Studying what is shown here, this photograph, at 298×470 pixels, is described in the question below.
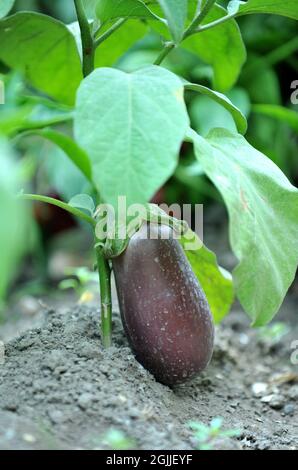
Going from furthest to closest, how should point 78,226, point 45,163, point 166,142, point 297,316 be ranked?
point 78,226
point 45,163
point 297,316
point 166,142

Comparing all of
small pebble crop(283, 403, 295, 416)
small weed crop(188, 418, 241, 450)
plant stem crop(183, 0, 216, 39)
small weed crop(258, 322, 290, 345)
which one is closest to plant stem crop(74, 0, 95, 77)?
plant stem crop(183, 0, 216, 39)

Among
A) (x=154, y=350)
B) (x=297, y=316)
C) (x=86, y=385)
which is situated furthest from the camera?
(x=297, y=316)

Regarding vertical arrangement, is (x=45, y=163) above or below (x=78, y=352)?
below

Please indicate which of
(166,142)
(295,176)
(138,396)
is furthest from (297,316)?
(166,142)

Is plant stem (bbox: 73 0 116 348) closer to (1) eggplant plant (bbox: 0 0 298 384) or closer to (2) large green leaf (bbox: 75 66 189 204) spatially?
(1) eggplant plant (bbox: 0 0 298 384)

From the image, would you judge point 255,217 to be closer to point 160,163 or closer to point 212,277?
point 160,163
